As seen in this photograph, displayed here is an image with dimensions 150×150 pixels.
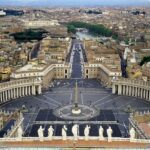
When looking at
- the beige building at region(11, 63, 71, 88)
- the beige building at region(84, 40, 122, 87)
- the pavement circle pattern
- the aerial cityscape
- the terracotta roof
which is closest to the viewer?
the terracotta roof

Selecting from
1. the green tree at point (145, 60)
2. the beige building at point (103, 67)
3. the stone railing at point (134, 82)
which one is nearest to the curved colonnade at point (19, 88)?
the beige building at point (103, 67)

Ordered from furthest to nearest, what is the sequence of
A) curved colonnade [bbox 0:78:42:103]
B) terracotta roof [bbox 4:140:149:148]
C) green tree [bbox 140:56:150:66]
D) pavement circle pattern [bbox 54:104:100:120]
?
1. green tree [bbox 140:56:150:66]
2. curved colonnade [bbox 0:78:42:103]
3. pavement circle pattern [bbox 54:104:100:120]
4. terracotta roof [bbox 4:140:149:148]

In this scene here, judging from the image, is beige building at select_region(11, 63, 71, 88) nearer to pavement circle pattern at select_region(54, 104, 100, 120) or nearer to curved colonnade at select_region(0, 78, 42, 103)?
curved colonnade at select_region(0, 78, 42, 103)

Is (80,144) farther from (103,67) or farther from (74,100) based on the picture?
(103,67)

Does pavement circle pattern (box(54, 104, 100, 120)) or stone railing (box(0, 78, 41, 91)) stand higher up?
stone railing (box(0, 78, 41, 91))

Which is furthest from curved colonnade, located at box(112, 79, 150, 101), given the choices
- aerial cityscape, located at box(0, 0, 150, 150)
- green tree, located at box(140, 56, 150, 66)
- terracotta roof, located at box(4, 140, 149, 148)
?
terracotta roof, located at box(4, 140, 149, 148)

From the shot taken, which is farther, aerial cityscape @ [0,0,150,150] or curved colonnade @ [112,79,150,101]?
curved colonnade @ [112,79,150,101]
